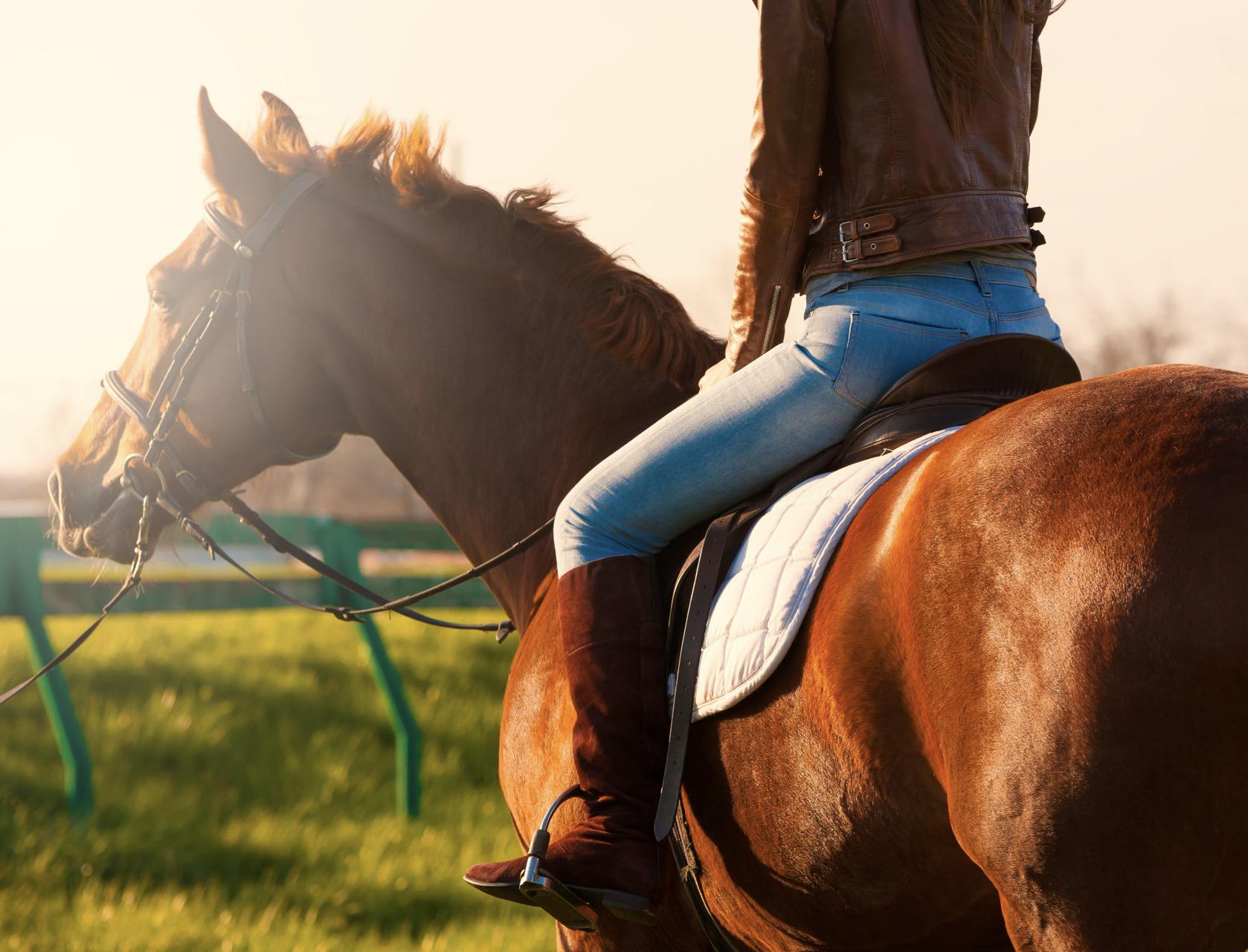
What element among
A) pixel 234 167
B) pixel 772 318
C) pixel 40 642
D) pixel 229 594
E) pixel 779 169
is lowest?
pixel 229 594

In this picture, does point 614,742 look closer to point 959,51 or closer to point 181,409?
point 959,51

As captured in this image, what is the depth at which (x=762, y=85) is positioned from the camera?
236cm

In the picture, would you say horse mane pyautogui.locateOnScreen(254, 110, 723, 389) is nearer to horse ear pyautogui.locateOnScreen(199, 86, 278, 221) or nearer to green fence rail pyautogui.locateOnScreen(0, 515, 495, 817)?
horse ear pyautogui.locateOnScreen(199, 86, 278, 221)

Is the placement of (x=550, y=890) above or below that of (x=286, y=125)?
below

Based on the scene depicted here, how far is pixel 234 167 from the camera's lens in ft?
11.5

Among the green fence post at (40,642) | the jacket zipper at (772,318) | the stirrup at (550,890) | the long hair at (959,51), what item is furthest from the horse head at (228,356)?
the green fence post at (40,642)

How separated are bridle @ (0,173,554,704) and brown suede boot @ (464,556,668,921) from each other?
0.92m

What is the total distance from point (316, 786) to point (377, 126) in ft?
14.5

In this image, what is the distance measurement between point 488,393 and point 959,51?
1.62 metres

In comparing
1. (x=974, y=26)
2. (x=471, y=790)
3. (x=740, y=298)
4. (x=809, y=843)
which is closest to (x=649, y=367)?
(x=740, y=298)

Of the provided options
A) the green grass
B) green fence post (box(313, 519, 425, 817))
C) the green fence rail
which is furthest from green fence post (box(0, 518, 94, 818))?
green fence post (box(313, 519, 425, 817))

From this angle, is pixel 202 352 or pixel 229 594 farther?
pixel 229 594

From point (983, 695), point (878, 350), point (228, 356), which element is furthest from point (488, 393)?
Answer: point (983, 695)

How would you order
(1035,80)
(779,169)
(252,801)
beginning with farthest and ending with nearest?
(252,801) → (1035,80) → (779,169)
